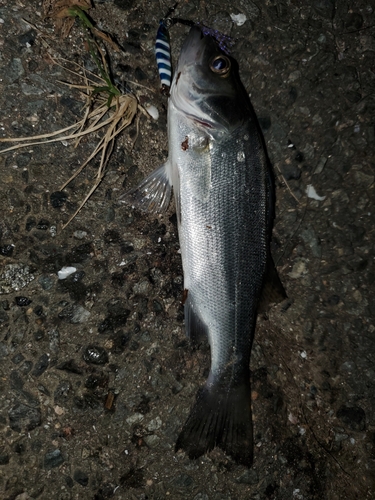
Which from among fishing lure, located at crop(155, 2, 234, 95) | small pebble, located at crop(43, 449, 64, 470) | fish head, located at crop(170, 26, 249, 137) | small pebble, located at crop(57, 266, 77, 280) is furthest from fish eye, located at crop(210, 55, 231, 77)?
small pebble, located at crop(43, 449, 64, 470)

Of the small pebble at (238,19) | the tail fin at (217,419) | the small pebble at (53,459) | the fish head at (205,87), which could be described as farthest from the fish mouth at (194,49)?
the small pebble at (53,459)

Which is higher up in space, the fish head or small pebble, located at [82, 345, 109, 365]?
the fish head

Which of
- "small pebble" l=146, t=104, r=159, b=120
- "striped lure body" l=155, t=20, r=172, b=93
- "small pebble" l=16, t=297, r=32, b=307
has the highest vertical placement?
"striped lure body" l=155, t=20, r=172, b=93

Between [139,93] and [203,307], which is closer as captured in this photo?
[203,307]

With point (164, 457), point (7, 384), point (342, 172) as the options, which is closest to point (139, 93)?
point (342, 172)

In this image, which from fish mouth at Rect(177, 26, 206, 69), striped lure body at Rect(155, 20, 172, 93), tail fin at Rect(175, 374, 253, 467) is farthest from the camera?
striped lure body at Rect(155, 20, 172, 93)

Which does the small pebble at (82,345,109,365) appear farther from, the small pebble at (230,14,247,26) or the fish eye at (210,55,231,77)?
the small pebble at (230,14,247,26)

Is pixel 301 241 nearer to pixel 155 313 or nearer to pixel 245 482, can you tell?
pixel 155 313
